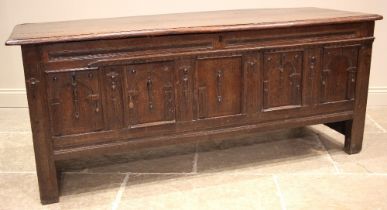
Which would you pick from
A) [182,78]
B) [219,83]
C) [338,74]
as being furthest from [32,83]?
[338,74]

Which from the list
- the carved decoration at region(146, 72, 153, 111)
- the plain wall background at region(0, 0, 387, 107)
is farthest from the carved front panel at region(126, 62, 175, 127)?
the plain wall background at region(0, 0, 387, 107)

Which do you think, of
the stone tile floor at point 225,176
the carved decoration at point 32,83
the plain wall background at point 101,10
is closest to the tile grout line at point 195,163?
the stone tile floor at point 225,176

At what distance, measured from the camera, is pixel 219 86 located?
2.21 m

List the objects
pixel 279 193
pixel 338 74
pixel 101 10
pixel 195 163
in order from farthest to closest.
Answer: pixel 101 10, pixel 195 163, pixel 338 74, pixel 279 193

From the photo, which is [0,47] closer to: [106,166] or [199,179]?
[106,166]

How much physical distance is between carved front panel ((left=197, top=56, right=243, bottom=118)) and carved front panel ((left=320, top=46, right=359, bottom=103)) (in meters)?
0.49

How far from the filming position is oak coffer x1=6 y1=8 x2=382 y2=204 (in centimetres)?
197

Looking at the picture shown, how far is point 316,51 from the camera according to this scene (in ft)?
7.63

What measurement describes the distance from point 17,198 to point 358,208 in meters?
1.59

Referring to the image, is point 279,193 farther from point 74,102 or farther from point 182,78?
point 74,102

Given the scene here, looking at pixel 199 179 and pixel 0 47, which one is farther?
pixel 0 47

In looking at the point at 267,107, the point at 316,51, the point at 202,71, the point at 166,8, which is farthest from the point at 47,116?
the point at 166,8

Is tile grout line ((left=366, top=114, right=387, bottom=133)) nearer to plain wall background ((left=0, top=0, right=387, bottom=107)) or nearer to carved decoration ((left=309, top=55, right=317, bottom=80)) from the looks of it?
plain wall background ((left=0, top=0, right=387, bottom=107))

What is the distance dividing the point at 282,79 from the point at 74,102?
1.04 meters
